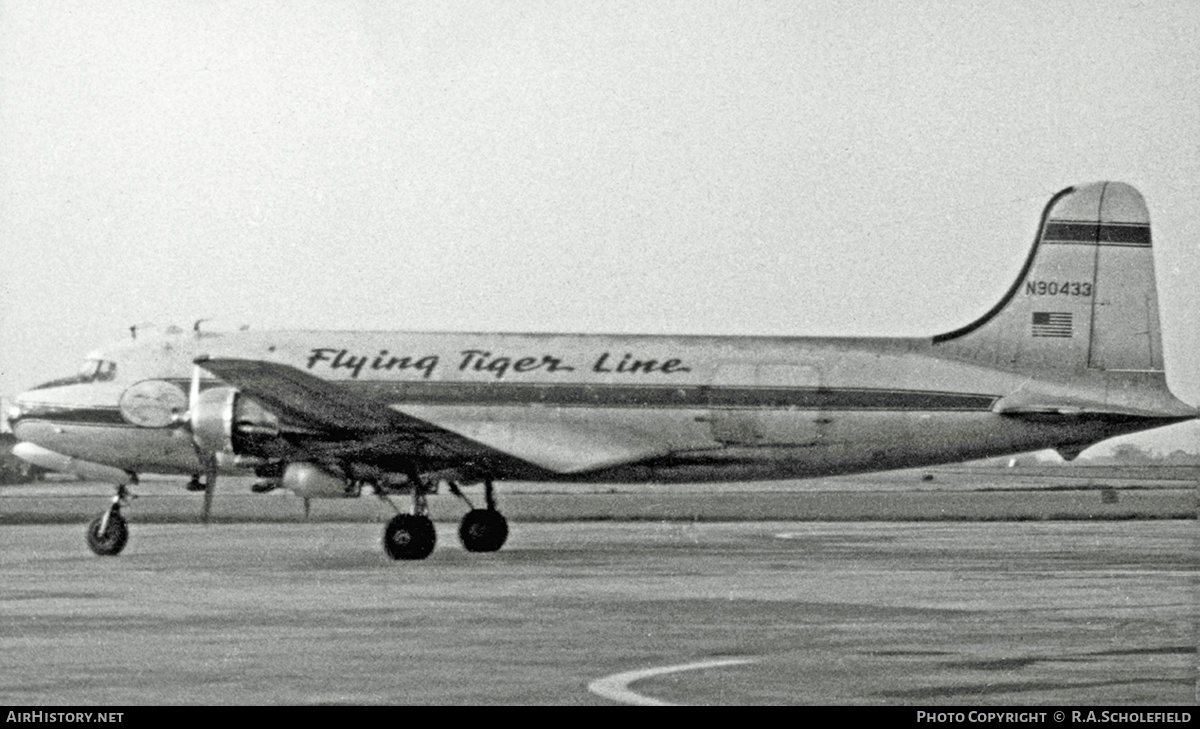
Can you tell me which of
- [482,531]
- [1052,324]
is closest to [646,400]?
[482,531]

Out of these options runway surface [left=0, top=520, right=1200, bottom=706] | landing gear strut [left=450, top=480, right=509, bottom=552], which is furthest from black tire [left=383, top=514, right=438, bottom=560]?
landing gear strut [left=450, top=480, right=509, bottom=552]

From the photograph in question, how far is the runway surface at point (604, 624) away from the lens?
12.2m

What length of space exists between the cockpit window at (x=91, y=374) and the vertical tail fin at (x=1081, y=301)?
1385cm

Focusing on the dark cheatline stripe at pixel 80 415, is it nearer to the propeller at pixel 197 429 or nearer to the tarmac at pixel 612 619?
the propeller at pixel 197 429

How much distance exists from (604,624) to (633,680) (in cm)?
393

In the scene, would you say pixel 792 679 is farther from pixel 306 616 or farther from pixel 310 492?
pixel 310 492

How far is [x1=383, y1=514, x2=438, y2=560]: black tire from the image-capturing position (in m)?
26.2

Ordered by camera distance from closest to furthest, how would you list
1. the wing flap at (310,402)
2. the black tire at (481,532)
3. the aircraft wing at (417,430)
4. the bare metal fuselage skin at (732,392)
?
the wing flap at (310,402) < the aircraft wing at (417,430) < the bare metal fuselage skin at (732,392) < the black tire at (481,532)

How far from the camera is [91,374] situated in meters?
30.2

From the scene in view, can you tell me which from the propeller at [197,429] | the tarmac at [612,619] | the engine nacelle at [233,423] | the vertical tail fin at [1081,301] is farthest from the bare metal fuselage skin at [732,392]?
the tarmac at [612,619]

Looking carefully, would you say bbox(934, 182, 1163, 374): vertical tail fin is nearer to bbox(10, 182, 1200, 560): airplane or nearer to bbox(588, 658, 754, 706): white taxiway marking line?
bbox(10, 182, 1200, 560): airplane

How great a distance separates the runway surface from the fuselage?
64.7 inches

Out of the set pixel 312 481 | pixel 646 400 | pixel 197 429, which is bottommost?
pixel 312 481

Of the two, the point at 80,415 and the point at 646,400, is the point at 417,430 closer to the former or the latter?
the point at 646,400
